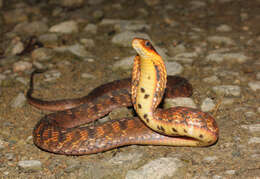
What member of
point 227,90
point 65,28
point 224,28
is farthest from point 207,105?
point 65,28

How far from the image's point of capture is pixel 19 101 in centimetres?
558

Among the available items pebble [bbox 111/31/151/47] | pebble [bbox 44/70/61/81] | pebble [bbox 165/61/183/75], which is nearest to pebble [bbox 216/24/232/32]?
pebble [bbox 111/31/151/47]

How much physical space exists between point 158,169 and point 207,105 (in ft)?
5.99

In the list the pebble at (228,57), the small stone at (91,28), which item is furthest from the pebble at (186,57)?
the small stone at (91,28)

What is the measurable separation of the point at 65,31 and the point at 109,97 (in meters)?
3.49

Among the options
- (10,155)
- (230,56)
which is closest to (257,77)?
(230,56)

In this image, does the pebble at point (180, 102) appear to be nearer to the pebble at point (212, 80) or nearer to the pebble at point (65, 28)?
the pebble at point (212, 80)

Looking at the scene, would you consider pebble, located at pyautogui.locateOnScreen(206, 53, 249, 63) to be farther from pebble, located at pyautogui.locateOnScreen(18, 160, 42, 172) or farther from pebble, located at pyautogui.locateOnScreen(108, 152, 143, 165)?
pebble, located at pyautogui.locateOnScreen(18, 160, 42, 172)

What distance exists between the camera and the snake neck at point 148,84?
368 centimetres

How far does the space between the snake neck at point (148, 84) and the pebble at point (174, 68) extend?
259 cm

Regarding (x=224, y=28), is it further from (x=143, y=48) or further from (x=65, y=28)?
(x=143, y=48)

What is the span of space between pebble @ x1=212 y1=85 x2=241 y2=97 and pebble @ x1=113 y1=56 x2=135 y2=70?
1875mm

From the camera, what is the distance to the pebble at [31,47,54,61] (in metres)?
7.19

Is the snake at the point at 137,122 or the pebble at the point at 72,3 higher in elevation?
the snake at the point at 137,122
